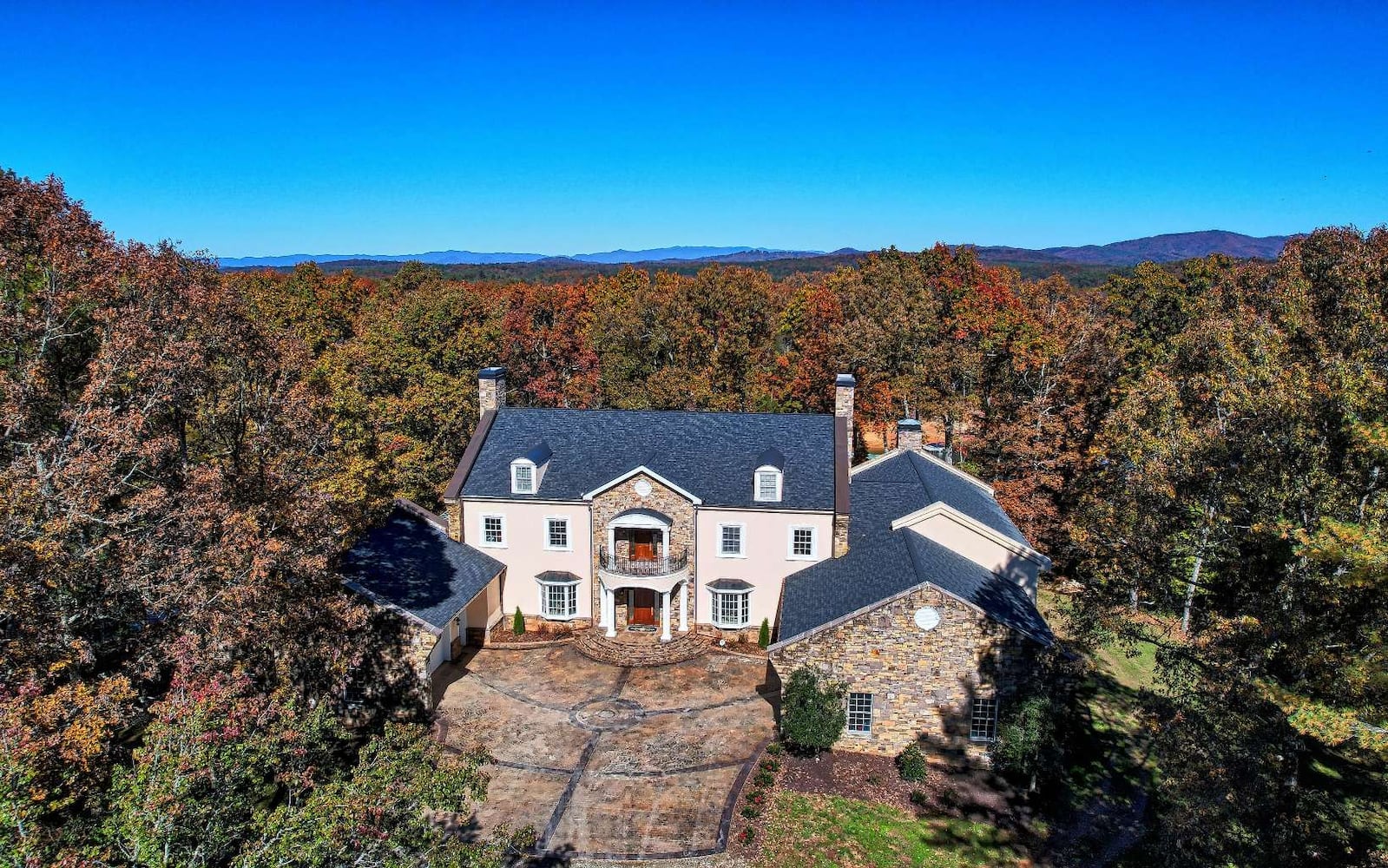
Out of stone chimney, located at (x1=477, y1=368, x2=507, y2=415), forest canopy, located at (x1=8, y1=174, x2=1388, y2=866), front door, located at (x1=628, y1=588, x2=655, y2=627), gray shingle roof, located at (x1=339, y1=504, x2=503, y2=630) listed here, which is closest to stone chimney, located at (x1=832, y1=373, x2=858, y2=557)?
front door, located at (x1=628, y1=588, x2=655, y2=627)

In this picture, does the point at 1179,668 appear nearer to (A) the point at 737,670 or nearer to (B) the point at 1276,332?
(B) the point at 1276,332

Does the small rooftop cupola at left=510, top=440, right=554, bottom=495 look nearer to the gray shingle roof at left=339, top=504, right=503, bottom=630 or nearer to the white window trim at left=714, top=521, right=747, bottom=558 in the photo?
the gray shingle roof at left=339, top=504, right=503, bottom=630

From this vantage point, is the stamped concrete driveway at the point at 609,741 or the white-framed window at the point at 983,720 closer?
the stamped concrete driveway at the point at 609,741

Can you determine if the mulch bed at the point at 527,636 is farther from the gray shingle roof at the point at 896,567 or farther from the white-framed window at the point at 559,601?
the gray shingle roof at the point at 896,567

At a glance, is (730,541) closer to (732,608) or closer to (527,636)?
(732,608)

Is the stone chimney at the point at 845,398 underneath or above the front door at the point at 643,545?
above

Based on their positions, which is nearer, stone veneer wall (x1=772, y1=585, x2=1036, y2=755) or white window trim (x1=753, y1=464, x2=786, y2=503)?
stone veneer wall (x1=772, y1=585, x2=1036, y2=755)

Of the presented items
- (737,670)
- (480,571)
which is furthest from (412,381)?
(737,670)

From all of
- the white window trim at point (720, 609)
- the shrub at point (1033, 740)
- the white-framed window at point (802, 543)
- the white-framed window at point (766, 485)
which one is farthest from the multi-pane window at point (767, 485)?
the shrub at point (1033, 740)
